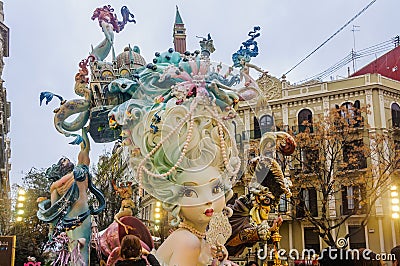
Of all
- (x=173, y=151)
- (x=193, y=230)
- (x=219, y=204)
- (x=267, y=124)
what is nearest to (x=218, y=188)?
(x=219, y=204)

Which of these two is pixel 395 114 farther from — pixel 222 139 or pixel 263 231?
pixel 222 139

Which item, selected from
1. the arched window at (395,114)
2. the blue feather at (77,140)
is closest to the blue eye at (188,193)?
the blue feather at (77,140)

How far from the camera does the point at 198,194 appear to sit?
16.8ft

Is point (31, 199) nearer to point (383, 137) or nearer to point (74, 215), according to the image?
point (383, 137)

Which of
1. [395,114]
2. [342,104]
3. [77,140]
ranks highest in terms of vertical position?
[342,104]

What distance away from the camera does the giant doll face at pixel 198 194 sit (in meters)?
5.09

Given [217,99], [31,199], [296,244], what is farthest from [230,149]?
[296,244]

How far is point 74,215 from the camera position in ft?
22.4

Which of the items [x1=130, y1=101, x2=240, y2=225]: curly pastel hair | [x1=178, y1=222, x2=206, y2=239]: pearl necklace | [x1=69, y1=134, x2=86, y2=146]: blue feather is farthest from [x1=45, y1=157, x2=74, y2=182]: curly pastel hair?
[x1=178, y1=222, x2=206, y2=239]: pearl necklace

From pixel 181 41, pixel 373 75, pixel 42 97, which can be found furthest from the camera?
pixel 373 75

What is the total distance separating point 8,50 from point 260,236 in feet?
118

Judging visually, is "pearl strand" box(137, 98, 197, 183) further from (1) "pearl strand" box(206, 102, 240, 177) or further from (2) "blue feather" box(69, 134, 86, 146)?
(2) "blue feather" box(69, 134, 86, 146)

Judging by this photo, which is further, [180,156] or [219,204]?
[219,204]

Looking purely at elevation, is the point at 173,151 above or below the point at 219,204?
above
